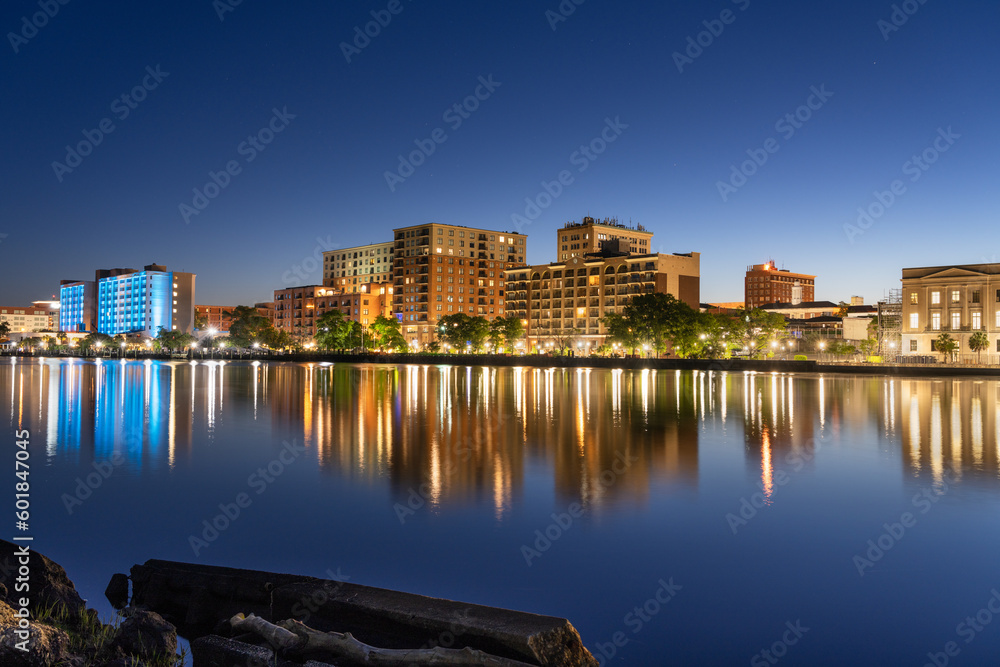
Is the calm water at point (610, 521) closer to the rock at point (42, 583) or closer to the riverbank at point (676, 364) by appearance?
the rock at point (42, 583)

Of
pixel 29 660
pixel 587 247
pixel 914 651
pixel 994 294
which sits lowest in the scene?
pixel 914 651

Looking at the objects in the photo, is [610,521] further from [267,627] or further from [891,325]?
[891,325]

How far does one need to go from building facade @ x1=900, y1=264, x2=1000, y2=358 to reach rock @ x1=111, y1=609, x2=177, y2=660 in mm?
105543

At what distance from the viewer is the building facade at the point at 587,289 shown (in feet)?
506

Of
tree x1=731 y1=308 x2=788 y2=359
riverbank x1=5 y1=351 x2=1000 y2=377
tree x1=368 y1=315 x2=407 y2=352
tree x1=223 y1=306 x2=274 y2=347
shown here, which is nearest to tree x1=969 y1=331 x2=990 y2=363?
riverbank x1=5 y1=351 x2=1000 y2=377

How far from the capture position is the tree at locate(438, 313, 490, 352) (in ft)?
489

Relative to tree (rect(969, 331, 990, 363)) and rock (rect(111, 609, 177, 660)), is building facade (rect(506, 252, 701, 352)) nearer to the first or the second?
tree (rect(969, 331, 990, 363))

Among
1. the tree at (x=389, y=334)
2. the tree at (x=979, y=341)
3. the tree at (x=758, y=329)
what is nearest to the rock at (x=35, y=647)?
the tree at (x=979, y=341)

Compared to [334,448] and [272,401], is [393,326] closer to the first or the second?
[272,401]

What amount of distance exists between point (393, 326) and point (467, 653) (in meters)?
165

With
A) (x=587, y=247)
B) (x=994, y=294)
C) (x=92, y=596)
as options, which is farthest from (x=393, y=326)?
(x=92, y=596)

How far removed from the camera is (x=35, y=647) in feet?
19.1

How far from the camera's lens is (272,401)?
128 feet

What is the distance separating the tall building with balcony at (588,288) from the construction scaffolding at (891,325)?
47.5 meters
